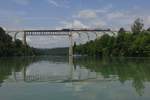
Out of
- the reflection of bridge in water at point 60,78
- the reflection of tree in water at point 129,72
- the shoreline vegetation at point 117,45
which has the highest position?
the shoreline vegetation at point 117,45

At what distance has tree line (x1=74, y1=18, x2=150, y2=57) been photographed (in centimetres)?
8581

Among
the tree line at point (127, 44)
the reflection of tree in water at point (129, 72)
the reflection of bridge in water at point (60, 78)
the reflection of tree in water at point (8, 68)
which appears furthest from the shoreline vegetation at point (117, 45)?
the reflection of bridge in water at point (60, 78)

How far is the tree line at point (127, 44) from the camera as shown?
282 feet

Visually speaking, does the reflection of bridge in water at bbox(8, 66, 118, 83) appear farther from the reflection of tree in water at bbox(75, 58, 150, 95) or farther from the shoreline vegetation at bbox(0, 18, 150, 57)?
the shoreline vegetation at bbox(0, 18, 150, 57)

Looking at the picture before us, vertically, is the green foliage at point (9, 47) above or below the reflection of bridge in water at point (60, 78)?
above

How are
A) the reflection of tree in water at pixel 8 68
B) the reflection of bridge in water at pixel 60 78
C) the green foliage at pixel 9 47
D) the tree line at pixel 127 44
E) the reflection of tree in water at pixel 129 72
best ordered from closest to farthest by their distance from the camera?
the reflection of tree in water at pixel 129 72 → the reflection of bridge in water at pixel 60 78 → the reflection of tree in water at pixel 8 68 → the tree line at pixel 127 44 → the green foliage at pixel 9 47

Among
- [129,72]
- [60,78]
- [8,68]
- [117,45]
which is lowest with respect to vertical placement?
[60,78]

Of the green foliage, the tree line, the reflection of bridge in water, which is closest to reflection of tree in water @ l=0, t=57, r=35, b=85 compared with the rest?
the reflection of bridge in water

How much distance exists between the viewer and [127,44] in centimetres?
9450

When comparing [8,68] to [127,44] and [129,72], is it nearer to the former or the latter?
[129,72]

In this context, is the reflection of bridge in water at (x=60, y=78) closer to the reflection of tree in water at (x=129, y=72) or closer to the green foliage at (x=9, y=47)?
the reflection of tree in water at (x=129, y=72)

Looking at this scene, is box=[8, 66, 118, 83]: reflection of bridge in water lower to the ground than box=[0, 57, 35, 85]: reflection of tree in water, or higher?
lower

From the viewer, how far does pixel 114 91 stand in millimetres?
16141

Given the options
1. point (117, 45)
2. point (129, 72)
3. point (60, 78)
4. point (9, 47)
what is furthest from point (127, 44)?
point (60, 78)
